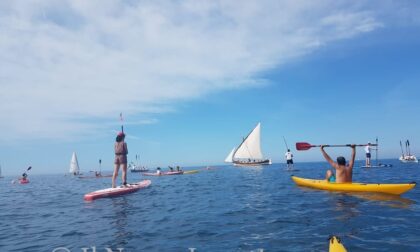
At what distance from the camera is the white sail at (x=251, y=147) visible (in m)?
84.3

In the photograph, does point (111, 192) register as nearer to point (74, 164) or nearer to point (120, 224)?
point (120, 224)

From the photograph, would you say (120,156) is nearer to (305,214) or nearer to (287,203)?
(287,203)

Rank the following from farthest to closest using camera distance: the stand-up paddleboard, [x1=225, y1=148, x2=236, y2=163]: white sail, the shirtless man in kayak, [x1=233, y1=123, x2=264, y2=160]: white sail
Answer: [x1=225, y1=148, x2=236, y2=163]: white sail
[x1=233, y1=123, x2=264, y2=160]: white sail
the stand-up paddleboard
the shirtless man in kayak

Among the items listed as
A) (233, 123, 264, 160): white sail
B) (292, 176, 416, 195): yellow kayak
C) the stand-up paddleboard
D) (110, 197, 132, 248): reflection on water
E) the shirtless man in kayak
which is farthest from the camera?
(233, 123, 264, 160): white sail

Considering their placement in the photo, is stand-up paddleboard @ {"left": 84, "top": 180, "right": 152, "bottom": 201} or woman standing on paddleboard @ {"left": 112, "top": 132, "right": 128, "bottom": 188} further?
woman standing on paddleboard @ {"left": 112, "top": 132, "right": 128, "bottom": 188}

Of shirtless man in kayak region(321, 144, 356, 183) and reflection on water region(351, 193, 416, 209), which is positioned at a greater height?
shirtless man in kayak region(321, 144, 356, 183)

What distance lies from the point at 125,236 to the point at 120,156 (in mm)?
10663

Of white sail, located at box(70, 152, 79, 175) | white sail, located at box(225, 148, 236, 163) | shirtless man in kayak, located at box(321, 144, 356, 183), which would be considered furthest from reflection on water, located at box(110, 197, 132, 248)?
white sail, located at box(70, 152, 79, 175)

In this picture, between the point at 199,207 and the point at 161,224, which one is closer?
the point at 161,224

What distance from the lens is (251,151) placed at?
88.8m

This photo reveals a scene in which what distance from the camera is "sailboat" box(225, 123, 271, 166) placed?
8475 cm

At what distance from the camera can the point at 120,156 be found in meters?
19.5

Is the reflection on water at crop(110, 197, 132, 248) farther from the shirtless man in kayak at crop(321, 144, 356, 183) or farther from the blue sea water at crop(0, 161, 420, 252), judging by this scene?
the shirtless man in kayak at crop(321, 144, 356, 183)

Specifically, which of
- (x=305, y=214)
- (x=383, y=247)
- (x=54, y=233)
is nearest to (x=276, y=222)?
(x=305, y=214)
